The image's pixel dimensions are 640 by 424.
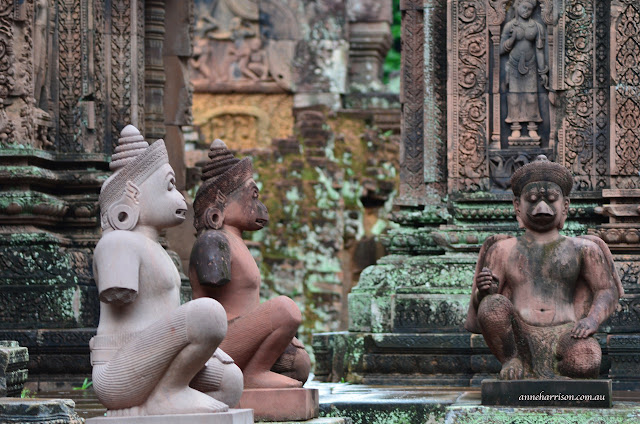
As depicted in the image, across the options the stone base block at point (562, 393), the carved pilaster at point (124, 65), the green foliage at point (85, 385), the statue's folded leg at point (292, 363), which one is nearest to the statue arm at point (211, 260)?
the statue's folded leg at point (292, 363)

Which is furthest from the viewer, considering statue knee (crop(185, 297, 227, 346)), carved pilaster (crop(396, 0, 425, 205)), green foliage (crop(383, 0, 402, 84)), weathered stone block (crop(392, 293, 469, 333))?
green foliage (crop(383, 0, 402, 84))

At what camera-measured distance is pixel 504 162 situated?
1330cm

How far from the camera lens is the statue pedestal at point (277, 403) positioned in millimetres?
8844

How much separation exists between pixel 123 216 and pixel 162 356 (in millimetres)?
836

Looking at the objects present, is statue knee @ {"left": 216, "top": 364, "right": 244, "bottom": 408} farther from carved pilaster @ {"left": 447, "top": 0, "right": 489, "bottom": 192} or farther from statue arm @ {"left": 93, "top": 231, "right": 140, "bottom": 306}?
carved pilaster @ {"left": 447, "top": 0, "right": 489, "bottom": 192}

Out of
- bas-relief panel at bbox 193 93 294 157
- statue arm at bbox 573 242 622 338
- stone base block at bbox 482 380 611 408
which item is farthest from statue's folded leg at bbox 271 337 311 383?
bas-relief panel at bbox 193 93 294 157

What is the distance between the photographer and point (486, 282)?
31.2ft

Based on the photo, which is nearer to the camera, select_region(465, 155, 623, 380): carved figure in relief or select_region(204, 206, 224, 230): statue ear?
select_region(204, 206, 224, 230): statue ear

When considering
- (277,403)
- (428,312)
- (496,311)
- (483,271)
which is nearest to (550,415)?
(496,311)

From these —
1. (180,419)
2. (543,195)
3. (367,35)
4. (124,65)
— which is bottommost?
(180,419)

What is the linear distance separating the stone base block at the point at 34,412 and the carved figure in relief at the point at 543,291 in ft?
9.28

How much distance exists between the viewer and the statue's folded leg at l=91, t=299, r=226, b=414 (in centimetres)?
747

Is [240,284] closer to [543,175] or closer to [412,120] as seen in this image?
[543,175]

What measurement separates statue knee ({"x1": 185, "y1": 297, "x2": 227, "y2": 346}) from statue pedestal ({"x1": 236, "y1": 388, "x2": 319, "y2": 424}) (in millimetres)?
1407
